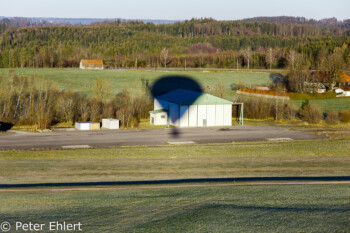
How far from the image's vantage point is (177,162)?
2628cm

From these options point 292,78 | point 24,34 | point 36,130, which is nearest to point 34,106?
point 36,130

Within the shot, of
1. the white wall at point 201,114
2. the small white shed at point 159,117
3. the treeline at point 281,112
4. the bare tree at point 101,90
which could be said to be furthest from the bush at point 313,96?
the small white shed at point 159,117

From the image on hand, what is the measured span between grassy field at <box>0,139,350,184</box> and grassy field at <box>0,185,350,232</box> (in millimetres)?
5300

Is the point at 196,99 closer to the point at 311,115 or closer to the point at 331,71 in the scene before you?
the point at 311,115

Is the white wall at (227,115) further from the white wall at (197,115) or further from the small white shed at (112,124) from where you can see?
the small white shed at (112,124)

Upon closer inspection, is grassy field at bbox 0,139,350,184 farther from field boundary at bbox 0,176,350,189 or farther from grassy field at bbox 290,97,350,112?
grassy field at bbox 290,97,350,112

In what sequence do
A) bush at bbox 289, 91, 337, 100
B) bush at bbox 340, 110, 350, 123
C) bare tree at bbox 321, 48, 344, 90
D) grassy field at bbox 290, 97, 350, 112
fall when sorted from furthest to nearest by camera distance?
bare tree at bbox 321, 48, 344, 90 < bush at bbox 289, 91, 337, 100 < grassy field at bbox 290, 97, 350, 112 < bush at bbox 340, 110, 350, 123

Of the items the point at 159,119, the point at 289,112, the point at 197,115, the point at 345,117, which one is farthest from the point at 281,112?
the point at 159,119

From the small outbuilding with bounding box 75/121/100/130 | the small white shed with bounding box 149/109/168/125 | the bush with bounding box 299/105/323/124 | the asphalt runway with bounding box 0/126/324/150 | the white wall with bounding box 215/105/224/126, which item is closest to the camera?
the asphalt runway with bounding box 0/126/324/150

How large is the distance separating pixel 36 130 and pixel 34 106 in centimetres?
582

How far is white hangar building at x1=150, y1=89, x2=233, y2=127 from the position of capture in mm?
43375

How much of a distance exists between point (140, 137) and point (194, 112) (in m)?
8.84

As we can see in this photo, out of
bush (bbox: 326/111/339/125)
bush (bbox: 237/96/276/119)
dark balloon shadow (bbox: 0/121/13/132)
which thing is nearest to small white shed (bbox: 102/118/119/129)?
dark balloon shadow (bbox: 0/121/13/132)

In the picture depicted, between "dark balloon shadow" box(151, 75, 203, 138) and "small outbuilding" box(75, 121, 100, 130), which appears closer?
"small outbuilding" box(75, 121, 100, 130)
